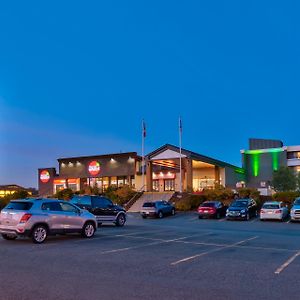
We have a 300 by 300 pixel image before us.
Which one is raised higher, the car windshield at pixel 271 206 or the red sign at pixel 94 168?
the red sign at pixel 94 168

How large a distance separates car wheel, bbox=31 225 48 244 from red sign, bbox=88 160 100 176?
56.3 metres

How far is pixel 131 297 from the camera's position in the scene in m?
7.76

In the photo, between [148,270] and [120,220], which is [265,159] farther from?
[148,270]

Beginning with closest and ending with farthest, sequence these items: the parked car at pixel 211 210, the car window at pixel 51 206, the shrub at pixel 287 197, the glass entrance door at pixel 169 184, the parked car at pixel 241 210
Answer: the car window at pixel 51 206 < the parked car at pixel 241 210 < the parked car at pixel 211 210 < the shrub at pixel 287 197 < the glass entrance door at pixel 169 184

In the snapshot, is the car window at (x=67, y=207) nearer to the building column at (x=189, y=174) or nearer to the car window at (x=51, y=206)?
the car window at (x=51, y=206)

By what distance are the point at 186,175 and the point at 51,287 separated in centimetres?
5384

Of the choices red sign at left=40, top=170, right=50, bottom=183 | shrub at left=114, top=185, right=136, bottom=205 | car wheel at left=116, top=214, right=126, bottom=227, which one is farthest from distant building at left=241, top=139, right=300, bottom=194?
car wheel at left=116, top=214, right=126, bottom=227

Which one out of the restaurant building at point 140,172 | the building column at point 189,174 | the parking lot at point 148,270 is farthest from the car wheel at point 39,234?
the restaurant building at point 140,172

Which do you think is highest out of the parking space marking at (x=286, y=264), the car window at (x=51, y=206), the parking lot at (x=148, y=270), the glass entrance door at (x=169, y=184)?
the glass entrance door at (x=169, y=184)

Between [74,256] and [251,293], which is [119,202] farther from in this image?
[251,293]

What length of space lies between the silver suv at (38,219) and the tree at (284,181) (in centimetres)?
5247

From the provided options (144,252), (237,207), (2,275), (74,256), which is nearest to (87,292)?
(2,275)

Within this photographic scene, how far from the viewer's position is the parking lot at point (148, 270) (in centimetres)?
818

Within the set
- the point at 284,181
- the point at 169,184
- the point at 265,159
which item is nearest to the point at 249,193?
the point at 284,181
